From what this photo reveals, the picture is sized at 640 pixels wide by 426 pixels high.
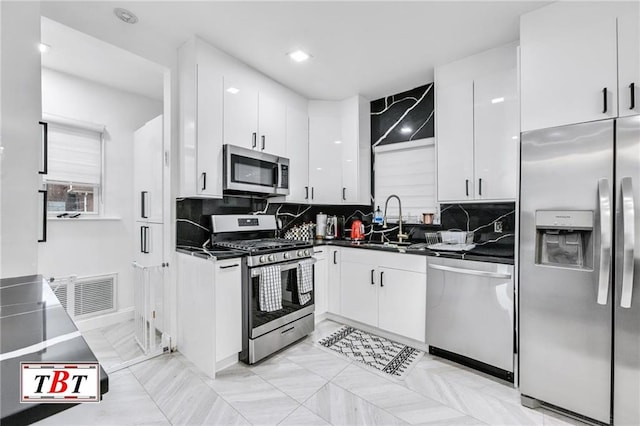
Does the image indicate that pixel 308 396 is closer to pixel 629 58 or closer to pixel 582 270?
pixel 582 270

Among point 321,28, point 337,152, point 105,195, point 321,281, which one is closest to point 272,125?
point 337,152

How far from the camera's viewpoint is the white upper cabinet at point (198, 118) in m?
2.37

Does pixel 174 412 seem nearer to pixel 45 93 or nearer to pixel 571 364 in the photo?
pixel 571 364

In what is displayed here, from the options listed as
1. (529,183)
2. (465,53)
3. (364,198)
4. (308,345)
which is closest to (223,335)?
(308,345)

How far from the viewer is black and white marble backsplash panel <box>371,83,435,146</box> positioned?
3.16 meters

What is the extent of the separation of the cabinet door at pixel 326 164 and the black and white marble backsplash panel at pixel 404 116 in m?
0.49

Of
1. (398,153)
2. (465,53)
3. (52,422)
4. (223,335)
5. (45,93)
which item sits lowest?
(223,335)

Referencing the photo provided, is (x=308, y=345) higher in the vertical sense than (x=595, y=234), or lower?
lower

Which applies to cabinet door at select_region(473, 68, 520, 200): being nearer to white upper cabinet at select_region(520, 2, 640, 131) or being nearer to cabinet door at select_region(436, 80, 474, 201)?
cabinet door at select_region(436, 80, 474, 201)

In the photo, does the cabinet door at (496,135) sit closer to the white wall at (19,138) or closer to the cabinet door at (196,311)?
the cabinet door at (196,311)

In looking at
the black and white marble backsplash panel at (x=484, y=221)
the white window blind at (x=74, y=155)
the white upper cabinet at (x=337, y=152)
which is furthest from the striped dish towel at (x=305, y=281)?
the white window blind at (x=74, y=155)

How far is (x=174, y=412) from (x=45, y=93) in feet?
10.1

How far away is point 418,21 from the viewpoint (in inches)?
83.7

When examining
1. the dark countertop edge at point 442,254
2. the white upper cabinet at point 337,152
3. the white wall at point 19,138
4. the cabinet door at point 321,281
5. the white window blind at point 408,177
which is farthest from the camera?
the white upper cabinet at point 337,152
